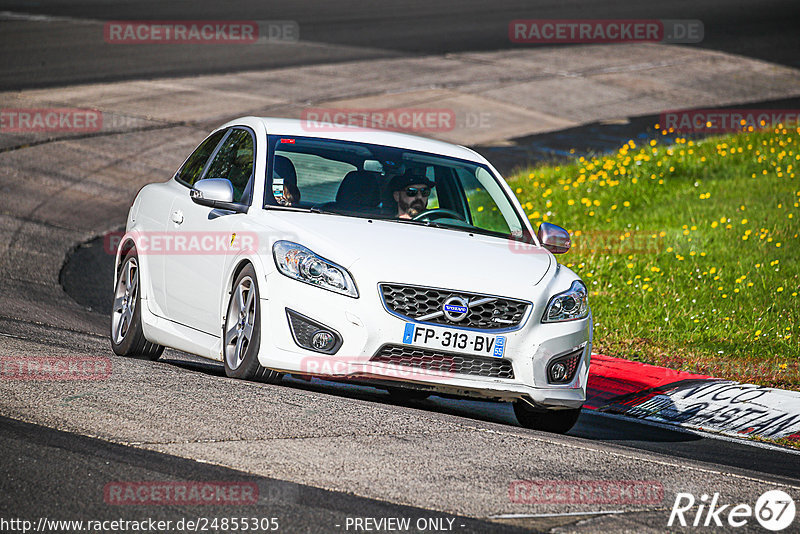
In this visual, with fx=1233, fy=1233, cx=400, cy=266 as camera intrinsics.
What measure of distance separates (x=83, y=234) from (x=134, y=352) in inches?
262

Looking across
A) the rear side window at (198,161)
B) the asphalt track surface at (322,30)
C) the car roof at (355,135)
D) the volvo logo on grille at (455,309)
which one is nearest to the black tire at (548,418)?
the volvo logo on grille at (455,309)

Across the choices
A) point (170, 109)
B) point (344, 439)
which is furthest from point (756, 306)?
point (170, 109)

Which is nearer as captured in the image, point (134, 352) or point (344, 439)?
point (344, 439)

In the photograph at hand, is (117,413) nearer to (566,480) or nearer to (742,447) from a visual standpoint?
(566,480)

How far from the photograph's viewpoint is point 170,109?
904 inches

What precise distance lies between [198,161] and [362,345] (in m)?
2.81

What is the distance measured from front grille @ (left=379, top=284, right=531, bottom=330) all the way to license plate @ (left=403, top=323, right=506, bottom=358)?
0.05 m

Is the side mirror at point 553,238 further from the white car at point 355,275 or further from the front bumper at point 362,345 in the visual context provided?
the front bumper at point 362,345

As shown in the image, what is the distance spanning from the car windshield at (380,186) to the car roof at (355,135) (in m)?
0.08

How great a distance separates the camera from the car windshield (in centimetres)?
811

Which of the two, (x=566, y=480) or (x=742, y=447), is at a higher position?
(x=566, y=480)

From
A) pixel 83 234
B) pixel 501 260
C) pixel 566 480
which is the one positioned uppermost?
pixel 501 260

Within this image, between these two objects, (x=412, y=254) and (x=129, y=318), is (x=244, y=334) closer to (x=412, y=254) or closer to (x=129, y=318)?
(x=412, y=254)

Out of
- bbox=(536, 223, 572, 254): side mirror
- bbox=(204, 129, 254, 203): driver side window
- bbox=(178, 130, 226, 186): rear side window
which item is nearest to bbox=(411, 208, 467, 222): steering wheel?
bbox=(536, 223, 572, 254): side mirror
